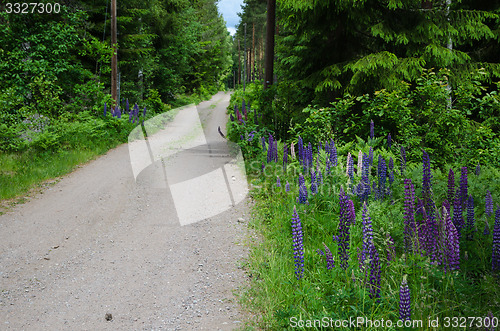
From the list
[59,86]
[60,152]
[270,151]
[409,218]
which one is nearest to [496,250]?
[409,218]

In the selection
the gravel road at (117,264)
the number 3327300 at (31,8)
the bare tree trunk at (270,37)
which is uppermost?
the number 3327300 at (31,8)

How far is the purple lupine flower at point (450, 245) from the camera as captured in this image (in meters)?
2.82

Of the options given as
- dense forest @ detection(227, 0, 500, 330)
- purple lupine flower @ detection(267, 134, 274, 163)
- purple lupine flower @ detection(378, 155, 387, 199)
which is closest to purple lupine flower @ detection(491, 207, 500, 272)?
dense forest @ detection(227, 0, 500, 330)

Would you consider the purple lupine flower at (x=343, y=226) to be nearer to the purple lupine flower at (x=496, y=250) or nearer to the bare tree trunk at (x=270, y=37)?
the purple lupine flower at (x=496, y=250)

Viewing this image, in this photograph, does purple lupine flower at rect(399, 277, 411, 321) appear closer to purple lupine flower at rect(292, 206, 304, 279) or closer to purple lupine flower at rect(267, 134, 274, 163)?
purple lupine flower at rect(292, 206, 304, 279)

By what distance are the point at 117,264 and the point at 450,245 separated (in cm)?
415

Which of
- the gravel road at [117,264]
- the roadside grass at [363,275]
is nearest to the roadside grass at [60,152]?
the gravel road at [117,264]

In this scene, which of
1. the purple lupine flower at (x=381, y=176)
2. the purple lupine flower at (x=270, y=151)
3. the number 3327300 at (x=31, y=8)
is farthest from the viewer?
the number 3327300 at (x=31, y=8)

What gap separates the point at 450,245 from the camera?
284 cm

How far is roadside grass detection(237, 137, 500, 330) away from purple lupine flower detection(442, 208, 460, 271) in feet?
0.24

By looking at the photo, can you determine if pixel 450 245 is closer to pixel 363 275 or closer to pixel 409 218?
pixel 409 218

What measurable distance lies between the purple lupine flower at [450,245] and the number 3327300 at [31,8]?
15247mm

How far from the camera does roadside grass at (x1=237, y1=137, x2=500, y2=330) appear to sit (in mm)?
2855

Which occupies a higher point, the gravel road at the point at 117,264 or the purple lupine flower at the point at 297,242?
the purple lupine flower at the point at 297,242
